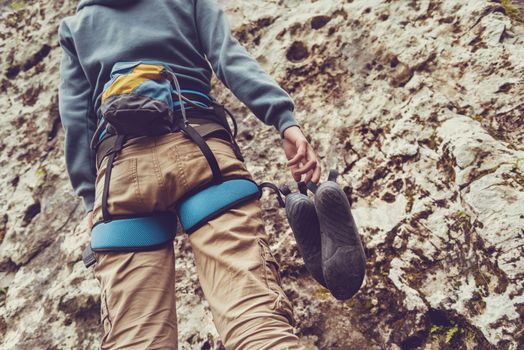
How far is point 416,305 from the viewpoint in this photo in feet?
8.63

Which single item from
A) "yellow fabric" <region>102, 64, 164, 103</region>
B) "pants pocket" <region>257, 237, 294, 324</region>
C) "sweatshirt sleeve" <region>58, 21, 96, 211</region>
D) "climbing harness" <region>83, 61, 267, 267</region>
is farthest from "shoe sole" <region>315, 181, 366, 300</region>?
"sweatshirt sleeve" <region>58, 21, 96, 211</region>

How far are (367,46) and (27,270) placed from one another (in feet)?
13.4

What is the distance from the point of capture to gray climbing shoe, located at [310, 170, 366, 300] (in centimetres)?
214

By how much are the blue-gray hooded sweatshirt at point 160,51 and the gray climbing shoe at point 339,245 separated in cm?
51

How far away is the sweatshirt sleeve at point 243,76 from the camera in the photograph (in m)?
2.42

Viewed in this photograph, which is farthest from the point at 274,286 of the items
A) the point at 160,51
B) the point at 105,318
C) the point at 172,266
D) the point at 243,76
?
the point at 160,51

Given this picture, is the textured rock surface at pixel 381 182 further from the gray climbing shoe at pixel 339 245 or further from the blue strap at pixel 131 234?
the blue strap at pixel 131 234

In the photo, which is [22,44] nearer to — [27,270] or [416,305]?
[27,270]

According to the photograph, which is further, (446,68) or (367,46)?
(367,46)

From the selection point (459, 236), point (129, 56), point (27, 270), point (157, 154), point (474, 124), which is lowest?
point (27, 270)

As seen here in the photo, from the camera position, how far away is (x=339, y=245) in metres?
2.17

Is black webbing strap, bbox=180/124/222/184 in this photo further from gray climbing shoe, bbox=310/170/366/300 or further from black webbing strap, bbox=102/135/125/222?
gray climbing shoe, bbox=310/170/366/300

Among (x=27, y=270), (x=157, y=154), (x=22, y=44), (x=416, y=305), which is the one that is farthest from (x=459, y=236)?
(x=22, y=44)

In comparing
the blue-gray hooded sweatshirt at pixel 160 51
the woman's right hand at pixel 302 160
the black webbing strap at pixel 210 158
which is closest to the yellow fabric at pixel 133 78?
the blue-gray hooded sweatshirt at pixel 160 51
